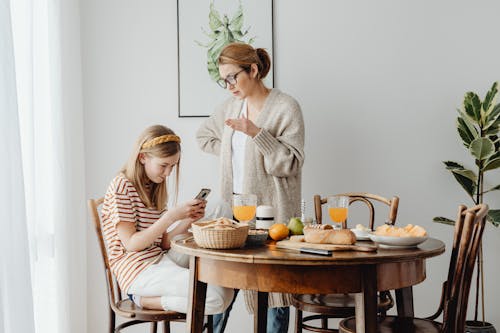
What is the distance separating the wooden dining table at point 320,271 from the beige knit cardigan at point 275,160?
2.99 ft

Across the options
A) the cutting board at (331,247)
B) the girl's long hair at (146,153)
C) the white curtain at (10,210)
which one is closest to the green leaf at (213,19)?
the girl's long hair at (146,153)

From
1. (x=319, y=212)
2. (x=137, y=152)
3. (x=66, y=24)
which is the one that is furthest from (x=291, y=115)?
(x=66, y=24)

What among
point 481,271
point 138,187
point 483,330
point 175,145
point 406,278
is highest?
point 175,145

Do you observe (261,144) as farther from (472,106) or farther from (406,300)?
(472,106)

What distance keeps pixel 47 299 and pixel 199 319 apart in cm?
130

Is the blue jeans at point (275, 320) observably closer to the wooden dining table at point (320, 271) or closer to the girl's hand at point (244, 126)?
the girl's hand at point (244, 126)

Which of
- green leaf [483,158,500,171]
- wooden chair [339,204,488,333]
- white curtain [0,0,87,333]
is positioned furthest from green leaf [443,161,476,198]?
white curtain [0,0,87,333]

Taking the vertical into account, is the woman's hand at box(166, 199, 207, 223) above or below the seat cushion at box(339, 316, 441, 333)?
above

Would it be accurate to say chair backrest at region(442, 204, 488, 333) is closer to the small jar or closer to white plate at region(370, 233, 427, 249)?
white plate at region(370, 233, 427, 249)

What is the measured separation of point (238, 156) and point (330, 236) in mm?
1103

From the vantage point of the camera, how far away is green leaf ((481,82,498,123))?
2.95m

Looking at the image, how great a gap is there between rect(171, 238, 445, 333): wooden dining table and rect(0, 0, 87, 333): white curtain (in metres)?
1.31

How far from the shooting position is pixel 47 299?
2992mm

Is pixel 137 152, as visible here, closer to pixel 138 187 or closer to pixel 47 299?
pixel 138 187
